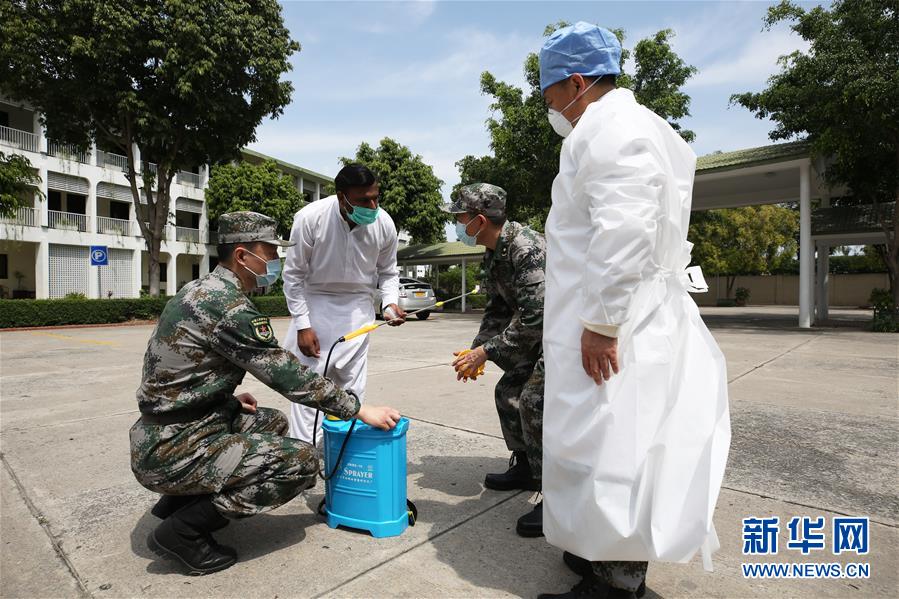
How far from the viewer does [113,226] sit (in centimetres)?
2739

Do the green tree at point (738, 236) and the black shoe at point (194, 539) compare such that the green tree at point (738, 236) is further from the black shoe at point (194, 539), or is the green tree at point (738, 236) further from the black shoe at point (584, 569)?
the black shoe at point (194, 539)

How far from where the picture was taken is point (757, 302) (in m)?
34.9

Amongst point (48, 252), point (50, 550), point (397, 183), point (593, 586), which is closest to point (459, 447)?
point (593, 586)

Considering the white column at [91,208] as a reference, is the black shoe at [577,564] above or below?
below

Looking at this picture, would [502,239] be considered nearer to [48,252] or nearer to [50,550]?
[50,550]

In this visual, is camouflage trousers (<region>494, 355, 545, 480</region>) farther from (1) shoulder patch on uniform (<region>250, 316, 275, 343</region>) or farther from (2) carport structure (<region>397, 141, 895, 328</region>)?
(2) carport structure (<region>397, 141, 895, 328</region>)

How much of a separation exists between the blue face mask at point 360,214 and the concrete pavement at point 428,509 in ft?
5.15

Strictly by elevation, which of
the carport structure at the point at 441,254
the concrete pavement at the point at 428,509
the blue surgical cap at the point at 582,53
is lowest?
the concrete pavement at the point at 428,509

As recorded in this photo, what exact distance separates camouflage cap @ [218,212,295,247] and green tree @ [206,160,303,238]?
28468 mm

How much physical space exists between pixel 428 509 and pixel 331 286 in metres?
1.49

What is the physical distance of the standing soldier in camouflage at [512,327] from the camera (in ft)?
7.87

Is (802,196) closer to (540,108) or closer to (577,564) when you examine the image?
(540,108)

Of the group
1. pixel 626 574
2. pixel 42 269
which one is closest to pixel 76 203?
pixel 42 269

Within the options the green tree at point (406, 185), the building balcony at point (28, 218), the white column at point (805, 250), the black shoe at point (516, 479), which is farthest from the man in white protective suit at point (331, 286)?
the building balcony at point (28, 218)
